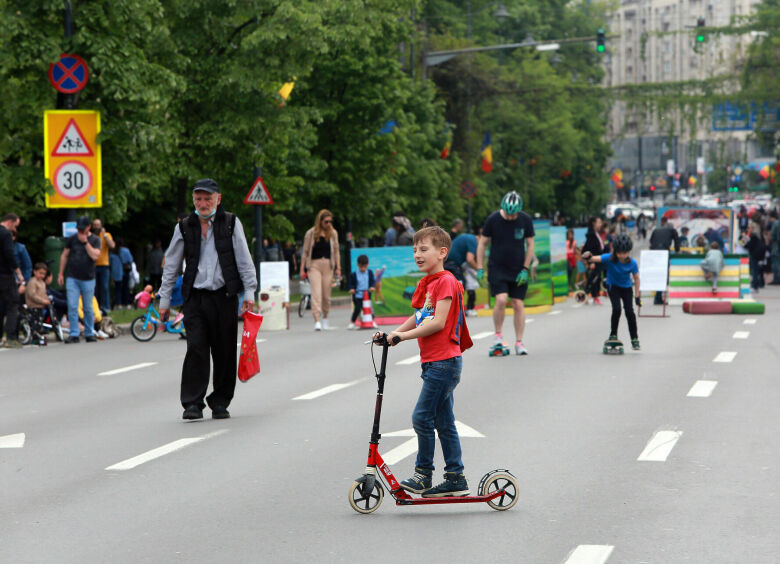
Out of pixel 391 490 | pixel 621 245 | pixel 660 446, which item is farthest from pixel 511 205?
pixel 391 490

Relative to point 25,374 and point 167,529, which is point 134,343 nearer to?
point 25,374

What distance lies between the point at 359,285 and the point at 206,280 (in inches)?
460

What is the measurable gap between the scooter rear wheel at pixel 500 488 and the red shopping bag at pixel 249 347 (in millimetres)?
3979

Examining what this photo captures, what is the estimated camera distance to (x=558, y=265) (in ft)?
103

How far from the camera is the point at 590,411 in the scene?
11.5 m

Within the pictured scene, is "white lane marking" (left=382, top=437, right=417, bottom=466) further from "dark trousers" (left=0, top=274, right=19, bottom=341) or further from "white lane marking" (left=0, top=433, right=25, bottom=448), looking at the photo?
"dark trousers" (left=0, top=274, right=19, bottom=341)

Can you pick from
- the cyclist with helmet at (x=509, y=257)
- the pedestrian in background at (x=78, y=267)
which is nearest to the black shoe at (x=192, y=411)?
the cyclist with helmet at (x=509, y=257)

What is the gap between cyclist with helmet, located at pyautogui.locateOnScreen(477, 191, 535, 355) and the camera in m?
16.2

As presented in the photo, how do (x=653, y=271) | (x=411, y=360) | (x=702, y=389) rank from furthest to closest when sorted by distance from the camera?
(x=653, y=271)
(x=411, y=360)
(x=702, y=389)

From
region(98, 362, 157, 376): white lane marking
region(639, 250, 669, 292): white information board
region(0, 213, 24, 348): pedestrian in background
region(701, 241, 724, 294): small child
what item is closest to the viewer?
region(98, 362, 157, 376): white lane marking

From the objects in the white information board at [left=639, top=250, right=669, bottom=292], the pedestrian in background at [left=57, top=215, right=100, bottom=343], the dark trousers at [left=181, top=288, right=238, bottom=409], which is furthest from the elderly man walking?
the white information board at [left=639, top=250, right=669, bottom=292]

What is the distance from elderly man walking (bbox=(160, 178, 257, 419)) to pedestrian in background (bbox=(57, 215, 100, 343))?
9.45 m

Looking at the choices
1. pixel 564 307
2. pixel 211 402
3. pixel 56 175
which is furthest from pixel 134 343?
pixel 564 307

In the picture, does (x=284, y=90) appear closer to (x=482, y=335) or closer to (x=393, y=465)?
(x=482, y=335)
